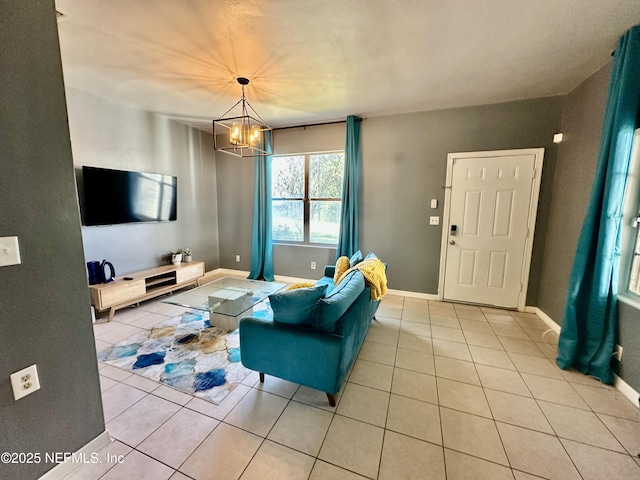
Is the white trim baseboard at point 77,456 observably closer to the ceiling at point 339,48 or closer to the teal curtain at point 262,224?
the ceiling at point 339,48

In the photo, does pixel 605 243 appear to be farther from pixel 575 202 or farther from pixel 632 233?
pixel 575 202

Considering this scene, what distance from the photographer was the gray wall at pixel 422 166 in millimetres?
3148

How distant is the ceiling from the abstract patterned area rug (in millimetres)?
2706

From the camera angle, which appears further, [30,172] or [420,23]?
[420,23]

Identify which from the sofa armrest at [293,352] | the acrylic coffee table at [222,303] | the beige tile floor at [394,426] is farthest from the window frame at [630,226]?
the acrylic coffee table at [222,303]

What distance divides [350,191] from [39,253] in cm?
333

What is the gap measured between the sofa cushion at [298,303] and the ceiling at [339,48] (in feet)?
6.32

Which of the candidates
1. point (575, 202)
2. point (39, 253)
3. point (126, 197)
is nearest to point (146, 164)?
point (126, 197)

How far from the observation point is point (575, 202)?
2.64m

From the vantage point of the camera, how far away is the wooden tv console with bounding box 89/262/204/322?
2.94m

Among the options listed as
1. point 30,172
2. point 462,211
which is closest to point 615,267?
point 462,211

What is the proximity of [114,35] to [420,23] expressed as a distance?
237 centimetres

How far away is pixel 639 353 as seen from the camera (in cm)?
180

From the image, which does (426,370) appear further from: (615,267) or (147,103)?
(147,103)
